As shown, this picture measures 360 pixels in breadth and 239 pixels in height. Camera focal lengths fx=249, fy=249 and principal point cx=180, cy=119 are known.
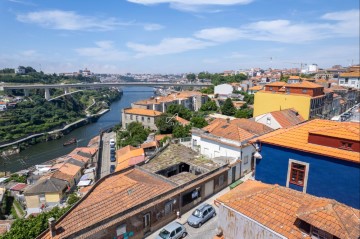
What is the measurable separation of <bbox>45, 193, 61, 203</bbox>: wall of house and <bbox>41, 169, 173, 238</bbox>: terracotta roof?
46.6 ft

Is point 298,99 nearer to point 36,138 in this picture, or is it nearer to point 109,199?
point 109,199

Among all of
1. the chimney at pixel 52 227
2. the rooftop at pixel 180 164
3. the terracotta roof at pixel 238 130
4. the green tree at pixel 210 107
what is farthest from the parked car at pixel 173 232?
the green tree at pixel 210 107

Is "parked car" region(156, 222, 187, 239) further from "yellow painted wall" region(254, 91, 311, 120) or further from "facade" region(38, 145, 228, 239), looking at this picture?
"yellow painted wall" region(254, 91, 311, 120)

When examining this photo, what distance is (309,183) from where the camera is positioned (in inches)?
400

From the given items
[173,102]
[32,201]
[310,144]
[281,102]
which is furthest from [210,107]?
[310,144]

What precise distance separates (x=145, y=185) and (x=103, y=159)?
2463 centimetres

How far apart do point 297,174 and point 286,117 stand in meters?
19.5

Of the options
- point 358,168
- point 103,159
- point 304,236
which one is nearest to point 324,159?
point 358,168

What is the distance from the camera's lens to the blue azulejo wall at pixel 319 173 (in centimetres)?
873

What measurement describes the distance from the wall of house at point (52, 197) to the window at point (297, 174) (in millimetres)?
25728

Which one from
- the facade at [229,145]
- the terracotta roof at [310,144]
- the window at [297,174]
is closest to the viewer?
the terracotta roof at [310,144]

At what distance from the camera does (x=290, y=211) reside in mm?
8367

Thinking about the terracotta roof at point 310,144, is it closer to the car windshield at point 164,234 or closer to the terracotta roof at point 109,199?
the car windshield at point 164,234

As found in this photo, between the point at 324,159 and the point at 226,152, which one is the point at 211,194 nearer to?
the point at 226,152
